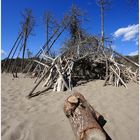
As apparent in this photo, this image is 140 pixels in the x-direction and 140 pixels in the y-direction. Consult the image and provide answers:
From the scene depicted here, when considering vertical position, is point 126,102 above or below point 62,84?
below

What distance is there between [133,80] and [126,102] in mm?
3009

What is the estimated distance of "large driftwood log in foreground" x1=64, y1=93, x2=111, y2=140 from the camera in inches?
106

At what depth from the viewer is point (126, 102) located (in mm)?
4988

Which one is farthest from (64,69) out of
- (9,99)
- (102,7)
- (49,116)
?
(102,7)

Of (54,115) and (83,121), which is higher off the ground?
(83,121)

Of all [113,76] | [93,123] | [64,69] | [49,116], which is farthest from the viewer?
[113,76]

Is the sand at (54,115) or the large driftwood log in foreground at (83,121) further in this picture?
the sand at (54,115)

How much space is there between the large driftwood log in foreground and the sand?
209 millimetres

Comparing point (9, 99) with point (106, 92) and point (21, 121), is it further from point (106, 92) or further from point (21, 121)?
point (106, 92)

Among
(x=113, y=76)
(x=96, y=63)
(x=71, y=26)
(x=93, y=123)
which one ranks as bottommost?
(x=93, y=123)

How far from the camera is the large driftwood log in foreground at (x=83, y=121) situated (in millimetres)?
2695

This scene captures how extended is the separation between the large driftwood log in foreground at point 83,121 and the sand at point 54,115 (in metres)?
0.21

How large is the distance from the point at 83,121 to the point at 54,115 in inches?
43.4

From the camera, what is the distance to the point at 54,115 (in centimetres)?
397
